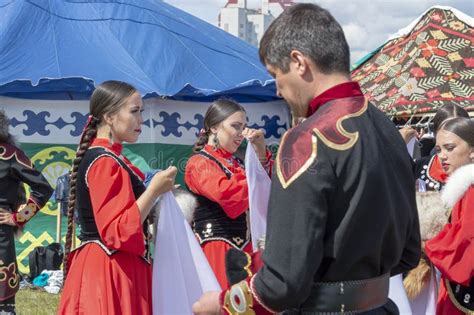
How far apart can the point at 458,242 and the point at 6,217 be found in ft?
9.19

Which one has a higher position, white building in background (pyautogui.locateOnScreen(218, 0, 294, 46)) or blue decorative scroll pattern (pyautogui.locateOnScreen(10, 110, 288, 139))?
white building in background (pyautogui.locateOnScreen(218, 0, 294, 46))

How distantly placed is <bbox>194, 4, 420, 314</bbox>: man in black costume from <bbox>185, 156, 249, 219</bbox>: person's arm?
2320 mm

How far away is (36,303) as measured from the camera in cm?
752

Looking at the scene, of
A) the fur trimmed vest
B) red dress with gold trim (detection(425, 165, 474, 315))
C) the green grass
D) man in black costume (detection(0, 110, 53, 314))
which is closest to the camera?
red dress with gold trim (detection(425, 165, 474, 315))

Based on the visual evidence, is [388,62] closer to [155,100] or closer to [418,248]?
[155,100]

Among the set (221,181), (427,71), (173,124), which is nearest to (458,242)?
(221,181)

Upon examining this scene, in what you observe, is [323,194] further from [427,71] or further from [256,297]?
[427,71]

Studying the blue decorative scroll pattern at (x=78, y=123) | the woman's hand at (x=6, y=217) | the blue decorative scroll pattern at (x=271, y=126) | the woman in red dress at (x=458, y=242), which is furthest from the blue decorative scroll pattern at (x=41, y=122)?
the woman in red dress at (x=458, y=242)

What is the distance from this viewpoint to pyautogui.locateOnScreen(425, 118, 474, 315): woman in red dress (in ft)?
11.5

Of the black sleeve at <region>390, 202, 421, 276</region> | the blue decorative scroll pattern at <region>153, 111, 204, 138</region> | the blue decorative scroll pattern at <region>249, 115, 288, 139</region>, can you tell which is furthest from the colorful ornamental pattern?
the black sleeve at <region>390, 202, 421, 276</region>

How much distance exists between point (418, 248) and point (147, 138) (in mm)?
7031

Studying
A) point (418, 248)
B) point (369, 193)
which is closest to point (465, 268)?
point (418, 248)

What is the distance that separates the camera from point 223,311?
2164mm

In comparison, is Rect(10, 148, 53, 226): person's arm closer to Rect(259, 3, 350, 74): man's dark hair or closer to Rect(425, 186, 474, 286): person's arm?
Rect(425, 186, 474, 286): person's arm
